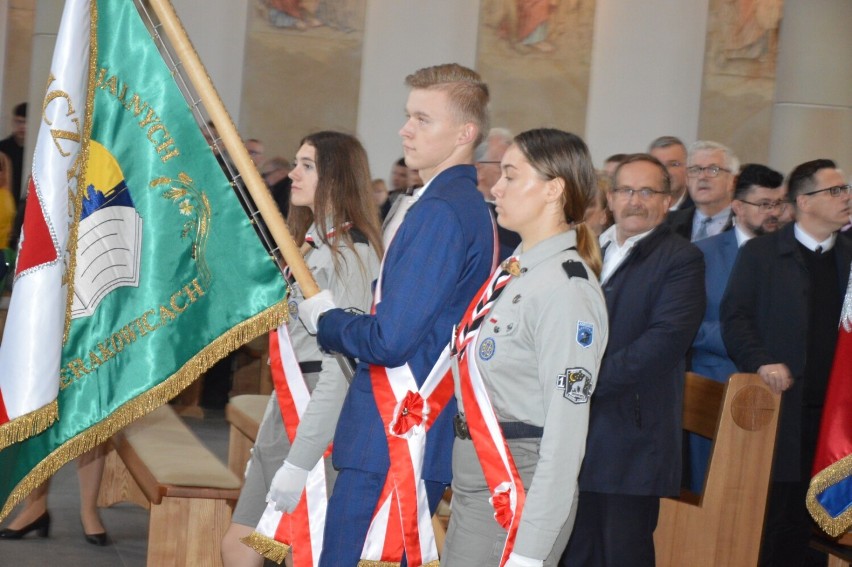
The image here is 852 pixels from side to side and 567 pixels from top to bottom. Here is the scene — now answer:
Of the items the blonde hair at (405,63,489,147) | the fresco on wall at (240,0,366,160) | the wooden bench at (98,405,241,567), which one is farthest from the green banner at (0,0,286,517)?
the fresco on wall at (240,0,366,160)

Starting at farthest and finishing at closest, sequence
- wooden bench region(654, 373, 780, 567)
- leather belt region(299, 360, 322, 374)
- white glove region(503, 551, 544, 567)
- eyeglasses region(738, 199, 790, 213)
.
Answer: eyeglasses region(738, 199, 790, 213)
wooden bench region(654, 373, 780, 567)
leather belt region(299, 360, 322, 374)
white glove region(503, 551, 544, 567)

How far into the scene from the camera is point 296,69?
11.6m

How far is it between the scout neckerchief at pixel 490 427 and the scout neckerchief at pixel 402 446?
26cm

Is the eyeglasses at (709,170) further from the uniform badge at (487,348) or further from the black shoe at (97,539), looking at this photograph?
the uniform badge at (487,348)

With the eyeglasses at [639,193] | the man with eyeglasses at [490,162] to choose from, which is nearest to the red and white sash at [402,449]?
the eyeglasses at [639,193]

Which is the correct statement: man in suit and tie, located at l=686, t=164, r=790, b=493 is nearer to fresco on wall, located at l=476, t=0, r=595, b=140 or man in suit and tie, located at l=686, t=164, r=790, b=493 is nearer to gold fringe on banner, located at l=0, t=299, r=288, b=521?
gold fringe on banner, located at l=0, t=299, r=288, b=521

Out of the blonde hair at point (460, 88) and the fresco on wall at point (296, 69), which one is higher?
the fresco on wall at point (296, 69)

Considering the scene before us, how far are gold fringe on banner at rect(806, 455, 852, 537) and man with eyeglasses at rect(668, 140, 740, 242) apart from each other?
6.37 feet

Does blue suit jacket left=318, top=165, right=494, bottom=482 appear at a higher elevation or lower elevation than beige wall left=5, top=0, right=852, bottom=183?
lower

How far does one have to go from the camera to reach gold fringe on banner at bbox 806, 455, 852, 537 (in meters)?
4.43

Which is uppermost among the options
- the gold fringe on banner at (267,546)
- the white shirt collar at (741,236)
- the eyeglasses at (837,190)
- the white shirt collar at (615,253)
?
the eyeglasses at (837,190)

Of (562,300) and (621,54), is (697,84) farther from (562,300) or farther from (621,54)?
(562,300)

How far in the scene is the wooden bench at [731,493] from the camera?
432 centimetres

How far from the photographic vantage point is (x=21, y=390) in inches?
121
